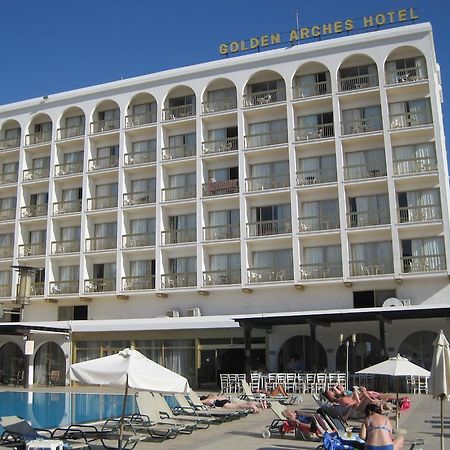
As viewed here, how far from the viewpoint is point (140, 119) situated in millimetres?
41094

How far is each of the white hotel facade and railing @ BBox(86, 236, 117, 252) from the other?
0.39 feet

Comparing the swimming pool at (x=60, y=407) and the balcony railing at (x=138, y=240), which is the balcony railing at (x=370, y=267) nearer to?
the balcony railing at (x=138, y=240)

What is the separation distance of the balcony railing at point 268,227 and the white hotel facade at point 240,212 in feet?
0.43

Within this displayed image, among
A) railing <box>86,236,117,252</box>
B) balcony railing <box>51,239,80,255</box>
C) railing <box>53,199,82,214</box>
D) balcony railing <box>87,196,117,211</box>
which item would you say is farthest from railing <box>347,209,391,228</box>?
railing <box>53,199,82,214</box>

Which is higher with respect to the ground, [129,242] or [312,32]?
[312,32]

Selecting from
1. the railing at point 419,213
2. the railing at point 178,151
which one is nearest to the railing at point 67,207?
the railing at point 178,151

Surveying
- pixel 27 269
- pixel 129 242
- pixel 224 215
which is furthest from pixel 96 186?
pixel 27 269

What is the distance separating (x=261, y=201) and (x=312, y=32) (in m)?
10.9

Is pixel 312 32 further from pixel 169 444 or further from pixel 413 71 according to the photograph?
pixel 169 444

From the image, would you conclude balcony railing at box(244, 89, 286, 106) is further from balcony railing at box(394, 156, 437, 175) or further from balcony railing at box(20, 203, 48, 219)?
balcony railing at box(20, 203, 48, 219)

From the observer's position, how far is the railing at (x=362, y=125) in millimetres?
35375

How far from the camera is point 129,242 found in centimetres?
3931

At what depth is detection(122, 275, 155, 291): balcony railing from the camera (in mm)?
38031

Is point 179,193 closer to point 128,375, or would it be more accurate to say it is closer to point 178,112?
point 178,112
